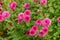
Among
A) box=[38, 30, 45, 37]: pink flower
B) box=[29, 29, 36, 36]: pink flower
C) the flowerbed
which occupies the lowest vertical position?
box=[38, 30, 45, 37]: pink flower

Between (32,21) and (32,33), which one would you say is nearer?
(32,33)

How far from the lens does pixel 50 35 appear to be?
8.03 feet

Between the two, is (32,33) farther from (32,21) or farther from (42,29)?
(32,21)

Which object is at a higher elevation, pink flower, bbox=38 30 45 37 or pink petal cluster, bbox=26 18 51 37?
pink petal cluster, bbox=26 18 51 37

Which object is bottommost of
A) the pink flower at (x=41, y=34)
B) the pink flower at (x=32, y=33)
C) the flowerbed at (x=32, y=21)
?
the pink flower at (x=41, y=34)

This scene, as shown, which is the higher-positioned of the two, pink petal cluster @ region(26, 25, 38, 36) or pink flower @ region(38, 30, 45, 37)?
pink petal cluster @ region(26, 25, 38, 36)

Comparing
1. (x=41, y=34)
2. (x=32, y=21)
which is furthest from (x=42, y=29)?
(x=32, y=21)

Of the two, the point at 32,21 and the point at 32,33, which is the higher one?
the point at 32,21

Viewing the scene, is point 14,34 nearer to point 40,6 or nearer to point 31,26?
point 31,26

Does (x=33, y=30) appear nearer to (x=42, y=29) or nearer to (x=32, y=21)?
(x=42, y=29)

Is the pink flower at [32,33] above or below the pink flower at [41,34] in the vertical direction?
above

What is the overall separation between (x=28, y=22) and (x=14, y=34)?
23 centimetres

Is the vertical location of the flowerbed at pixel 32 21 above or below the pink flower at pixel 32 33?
above

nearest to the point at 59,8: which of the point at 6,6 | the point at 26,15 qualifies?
the point at 26,15
